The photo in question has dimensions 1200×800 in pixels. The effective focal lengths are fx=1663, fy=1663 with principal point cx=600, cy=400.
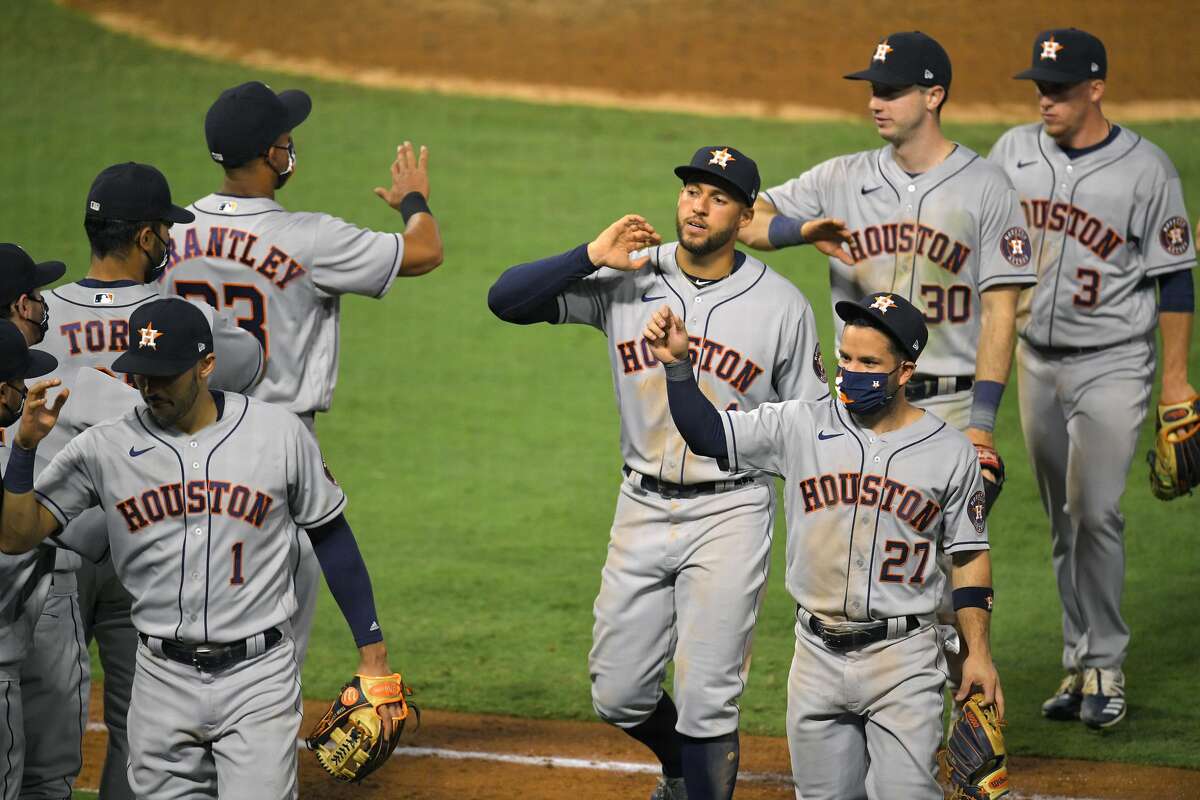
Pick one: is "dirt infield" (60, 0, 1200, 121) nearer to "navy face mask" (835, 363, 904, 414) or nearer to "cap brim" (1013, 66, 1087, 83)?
"cap brim" (1013, 66, 1087, 83)

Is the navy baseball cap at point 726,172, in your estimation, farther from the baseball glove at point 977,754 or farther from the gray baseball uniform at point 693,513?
the baseball glove at point 977,754

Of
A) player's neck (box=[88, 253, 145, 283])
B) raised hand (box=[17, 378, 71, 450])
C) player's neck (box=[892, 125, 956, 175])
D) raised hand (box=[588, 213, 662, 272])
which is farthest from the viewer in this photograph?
player's neck (box=[892, 125, 956, 175])

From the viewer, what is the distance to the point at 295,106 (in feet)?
18.0

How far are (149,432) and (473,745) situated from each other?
252 cm

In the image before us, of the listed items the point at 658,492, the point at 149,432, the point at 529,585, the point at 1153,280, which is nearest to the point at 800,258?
the point at 529,585

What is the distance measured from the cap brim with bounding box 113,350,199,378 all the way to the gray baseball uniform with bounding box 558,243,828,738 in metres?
1.48

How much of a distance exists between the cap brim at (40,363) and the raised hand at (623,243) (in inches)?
63.5

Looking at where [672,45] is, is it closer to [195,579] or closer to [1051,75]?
[1051,75]

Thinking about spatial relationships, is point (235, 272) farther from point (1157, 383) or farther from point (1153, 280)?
point (1157, 383)

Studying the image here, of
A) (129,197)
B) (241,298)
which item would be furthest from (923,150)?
(129,197)

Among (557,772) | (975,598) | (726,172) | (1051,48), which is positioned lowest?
(557,772)

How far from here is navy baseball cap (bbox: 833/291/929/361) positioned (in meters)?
4.51

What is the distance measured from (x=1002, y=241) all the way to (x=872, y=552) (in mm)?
1610

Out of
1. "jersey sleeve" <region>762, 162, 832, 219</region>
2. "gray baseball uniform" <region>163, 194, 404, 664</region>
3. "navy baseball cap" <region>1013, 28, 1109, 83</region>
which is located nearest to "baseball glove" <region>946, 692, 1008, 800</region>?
"gray baseball uniform" <region>163, 194, 404, 664</region>
